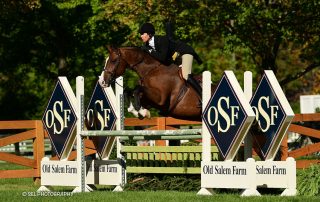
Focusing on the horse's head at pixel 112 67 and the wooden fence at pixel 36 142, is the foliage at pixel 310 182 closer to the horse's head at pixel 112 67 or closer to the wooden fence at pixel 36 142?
the horse's head at pixel 112 67

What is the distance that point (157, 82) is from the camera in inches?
602

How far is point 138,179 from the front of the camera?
618 inches

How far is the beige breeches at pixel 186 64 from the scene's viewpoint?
1509cm

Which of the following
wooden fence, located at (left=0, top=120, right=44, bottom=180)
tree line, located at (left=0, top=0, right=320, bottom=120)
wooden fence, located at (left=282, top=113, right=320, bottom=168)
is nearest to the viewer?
wooden fence, located at (left=0, top=120, right=44, bottom=180)

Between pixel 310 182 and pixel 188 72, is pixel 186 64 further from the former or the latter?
pixel 310 182

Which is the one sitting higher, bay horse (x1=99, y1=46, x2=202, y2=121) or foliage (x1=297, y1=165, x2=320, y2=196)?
bay horse (x1=99, y1=46, x2=202, y2=121)

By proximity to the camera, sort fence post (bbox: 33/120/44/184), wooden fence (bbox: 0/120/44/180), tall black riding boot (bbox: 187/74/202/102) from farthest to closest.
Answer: fence post (bbox: 33/120/44/184)
wooden fence (bbox: 0/120/44/180)
tall black riding boot (bbox: 187/74/202/102)

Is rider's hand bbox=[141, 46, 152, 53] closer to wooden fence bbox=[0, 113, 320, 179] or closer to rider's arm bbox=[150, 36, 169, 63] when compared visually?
rider's arm bbox=[150, 36, 169, 63]

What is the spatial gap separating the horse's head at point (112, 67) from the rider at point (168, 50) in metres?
0.48

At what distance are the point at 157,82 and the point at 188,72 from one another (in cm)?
52

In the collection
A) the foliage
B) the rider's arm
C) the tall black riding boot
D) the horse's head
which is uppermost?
the rider's arm

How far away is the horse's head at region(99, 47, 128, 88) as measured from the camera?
15.1 metres

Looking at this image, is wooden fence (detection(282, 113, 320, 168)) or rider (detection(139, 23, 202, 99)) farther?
wooden fence (detection(282, 113, 320, 168))

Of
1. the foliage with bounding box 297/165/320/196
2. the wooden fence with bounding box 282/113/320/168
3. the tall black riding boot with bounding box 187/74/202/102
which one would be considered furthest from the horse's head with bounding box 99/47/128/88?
the wooden fence with bounding box 282/113/320/168
